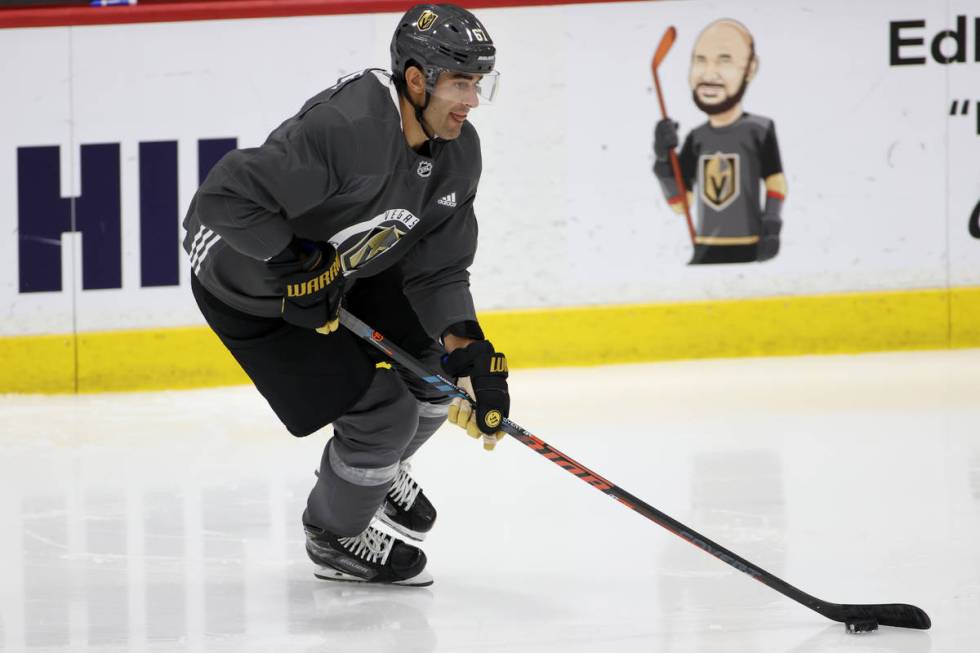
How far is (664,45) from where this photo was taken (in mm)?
4918

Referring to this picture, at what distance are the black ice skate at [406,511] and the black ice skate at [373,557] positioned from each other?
12cm

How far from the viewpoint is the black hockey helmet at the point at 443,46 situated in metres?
2.56

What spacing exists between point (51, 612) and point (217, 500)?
80 cm

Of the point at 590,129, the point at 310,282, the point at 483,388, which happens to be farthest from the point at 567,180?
the point at 310,282

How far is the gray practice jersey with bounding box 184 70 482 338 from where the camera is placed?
2520mm

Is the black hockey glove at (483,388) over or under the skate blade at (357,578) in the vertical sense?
over

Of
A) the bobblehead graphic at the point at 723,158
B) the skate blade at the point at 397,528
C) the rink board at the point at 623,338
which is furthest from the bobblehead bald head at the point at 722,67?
the skate blade at the point at 397,528

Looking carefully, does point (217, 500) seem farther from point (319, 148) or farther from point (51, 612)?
point (319, 148)

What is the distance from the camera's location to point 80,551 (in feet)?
10.2

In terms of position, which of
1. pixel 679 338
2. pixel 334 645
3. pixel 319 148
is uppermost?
pixel 319 148

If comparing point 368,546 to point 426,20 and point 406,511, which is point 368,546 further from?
point 426,20

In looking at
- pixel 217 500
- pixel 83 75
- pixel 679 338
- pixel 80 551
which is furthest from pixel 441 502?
pixel 83 75

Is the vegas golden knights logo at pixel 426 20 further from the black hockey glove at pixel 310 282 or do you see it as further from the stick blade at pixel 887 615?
the stick blade at pixel 887 615

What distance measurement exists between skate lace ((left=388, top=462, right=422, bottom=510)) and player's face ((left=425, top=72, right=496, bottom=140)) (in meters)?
0.76
